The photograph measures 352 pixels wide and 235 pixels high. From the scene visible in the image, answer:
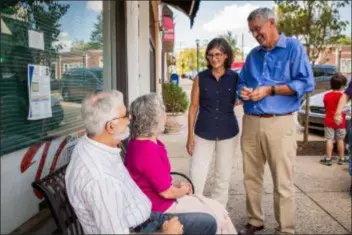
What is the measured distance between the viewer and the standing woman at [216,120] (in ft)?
12.2

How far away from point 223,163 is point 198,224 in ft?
4.29

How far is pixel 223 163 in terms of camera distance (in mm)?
3785

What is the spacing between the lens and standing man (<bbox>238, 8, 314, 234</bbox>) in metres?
3.33

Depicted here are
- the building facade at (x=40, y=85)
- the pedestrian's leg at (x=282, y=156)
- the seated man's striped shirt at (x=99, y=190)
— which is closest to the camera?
the seated man's striped shirt at (x=99, y=190)

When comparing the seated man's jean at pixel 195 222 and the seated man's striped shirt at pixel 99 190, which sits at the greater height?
the seated man's striped shirt at pixel 99 190

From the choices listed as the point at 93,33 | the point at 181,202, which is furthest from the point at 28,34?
the point at 93,33

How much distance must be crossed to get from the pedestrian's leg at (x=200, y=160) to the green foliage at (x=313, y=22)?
5.37 metres

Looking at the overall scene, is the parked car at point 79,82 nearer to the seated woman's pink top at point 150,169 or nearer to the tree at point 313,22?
the seated woman's pink top at point 150,169

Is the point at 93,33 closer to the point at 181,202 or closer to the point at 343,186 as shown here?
the point at 181,202

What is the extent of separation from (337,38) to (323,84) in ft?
21.8

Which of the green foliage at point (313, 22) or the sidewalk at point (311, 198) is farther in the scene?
the green foliage at point (313, 22)

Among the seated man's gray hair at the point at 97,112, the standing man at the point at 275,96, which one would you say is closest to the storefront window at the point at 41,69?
the seated man's gray hair at the point at 97,112

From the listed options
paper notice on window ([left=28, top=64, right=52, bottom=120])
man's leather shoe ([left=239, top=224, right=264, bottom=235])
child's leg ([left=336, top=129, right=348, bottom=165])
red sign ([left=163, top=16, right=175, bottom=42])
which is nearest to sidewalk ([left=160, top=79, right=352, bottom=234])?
man's leather shoe ([left=239, top=224, right=264, bottom=235])

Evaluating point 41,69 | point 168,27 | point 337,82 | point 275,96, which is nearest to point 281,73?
point 275,96
